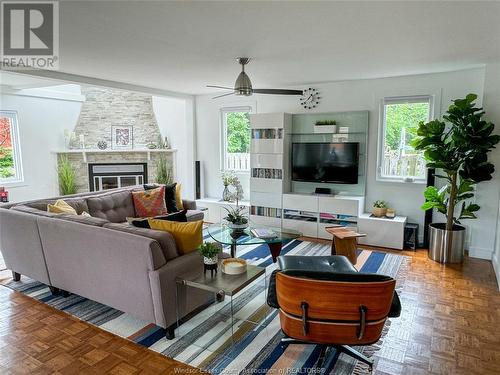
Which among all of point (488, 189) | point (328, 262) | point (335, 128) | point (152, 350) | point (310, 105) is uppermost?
point (310, 105)

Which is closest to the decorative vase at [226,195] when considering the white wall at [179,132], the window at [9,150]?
the white wall at [179,132]

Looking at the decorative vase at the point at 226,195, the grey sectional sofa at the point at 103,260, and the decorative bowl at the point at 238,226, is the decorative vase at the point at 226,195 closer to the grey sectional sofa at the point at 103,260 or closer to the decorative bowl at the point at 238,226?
the decorative bowl at the point at 238,226

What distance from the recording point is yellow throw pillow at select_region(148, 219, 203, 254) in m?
2.78

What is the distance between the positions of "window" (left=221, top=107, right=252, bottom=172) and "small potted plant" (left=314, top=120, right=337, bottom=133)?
4.77 ft

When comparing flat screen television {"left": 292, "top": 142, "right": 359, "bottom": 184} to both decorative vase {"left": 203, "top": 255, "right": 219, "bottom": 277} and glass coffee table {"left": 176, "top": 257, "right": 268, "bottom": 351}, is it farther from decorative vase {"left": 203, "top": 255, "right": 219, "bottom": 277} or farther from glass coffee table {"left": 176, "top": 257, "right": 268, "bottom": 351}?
decorative vase {"left": 203, "top": 255, "right": 219, "bottom": 277}

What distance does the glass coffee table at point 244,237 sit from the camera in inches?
142

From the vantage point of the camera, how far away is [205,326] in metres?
2.80

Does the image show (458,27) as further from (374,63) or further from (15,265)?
(15,265)

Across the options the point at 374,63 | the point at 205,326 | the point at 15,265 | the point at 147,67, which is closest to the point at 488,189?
the point at 374,63

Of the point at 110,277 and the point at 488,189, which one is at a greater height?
the point at 488,189

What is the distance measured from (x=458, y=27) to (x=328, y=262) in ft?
7.47

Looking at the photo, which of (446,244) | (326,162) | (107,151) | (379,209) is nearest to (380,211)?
(379,209)

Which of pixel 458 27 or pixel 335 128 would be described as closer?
pixel 458 27

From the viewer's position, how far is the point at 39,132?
21.2 feet
